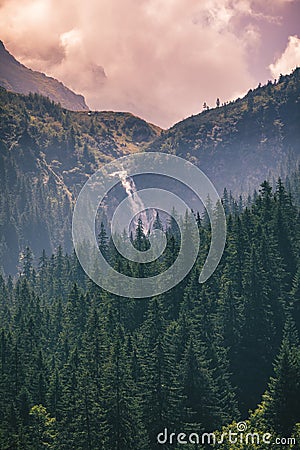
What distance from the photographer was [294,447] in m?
45.4

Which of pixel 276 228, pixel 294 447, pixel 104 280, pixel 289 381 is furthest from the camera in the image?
pixel 104 280

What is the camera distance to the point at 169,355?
58625 millimetres

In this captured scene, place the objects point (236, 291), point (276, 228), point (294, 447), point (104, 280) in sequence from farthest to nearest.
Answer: point (104, 280)
point (276, 228)
point (236, 291)
point (294, 447)

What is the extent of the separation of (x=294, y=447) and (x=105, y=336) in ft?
99.6

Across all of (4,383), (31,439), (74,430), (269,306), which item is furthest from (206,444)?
(4,383)

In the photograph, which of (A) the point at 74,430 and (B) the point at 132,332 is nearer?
(A) the point at 74,430

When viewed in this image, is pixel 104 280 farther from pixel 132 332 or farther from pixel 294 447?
pixel 294 447

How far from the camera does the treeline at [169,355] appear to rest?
52344 millimetres

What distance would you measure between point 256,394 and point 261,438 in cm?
1636

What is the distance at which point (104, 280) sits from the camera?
95312 millimetres

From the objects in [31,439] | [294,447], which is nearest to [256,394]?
[294,447]

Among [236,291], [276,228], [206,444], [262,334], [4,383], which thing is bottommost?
[206,444]

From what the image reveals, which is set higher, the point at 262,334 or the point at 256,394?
the point at 262,334

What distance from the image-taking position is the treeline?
5234cm
